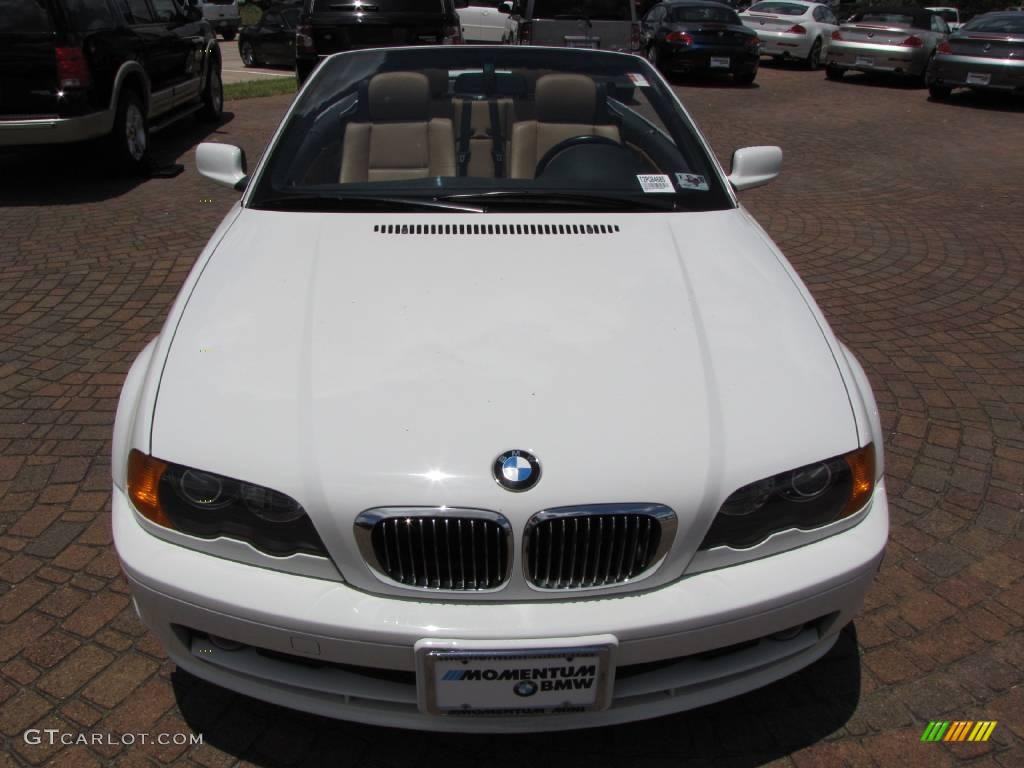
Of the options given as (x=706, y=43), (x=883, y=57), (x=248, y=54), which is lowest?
(x=248, y=54)

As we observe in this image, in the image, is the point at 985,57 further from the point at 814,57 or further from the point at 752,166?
the point at 752,166

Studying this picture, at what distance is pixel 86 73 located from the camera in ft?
22.8

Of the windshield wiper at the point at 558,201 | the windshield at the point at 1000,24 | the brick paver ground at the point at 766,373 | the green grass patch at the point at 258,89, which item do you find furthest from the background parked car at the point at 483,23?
the windshield wiper at the point at 558,201

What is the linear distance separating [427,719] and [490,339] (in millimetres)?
947

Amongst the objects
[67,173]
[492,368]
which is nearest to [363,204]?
[492,368]

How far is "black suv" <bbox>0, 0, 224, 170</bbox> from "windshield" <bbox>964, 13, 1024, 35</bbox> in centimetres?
1160

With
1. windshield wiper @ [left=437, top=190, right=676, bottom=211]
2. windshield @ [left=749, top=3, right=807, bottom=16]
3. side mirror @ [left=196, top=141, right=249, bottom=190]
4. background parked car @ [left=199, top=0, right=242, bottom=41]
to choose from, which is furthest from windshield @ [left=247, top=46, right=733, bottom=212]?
background parked car @ [left=199, top=0, right=242, bottom=41]

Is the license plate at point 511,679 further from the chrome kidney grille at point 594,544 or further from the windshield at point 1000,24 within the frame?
the windshield at point 1000,24

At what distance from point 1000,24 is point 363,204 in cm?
1371

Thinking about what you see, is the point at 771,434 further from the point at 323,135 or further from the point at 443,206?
the point at 323,135

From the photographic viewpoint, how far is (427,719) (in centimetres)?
199

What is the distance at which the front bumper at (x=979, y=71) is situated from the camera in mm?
12523

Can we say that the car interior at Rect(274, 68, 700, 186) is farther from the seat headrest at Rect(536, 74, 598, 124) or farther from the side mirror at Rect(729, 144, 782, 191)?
the side mirror at Rect(729, 144, 782, 191)

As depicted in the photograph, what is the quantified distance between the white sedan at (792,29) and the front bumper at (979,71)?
4.33 m
